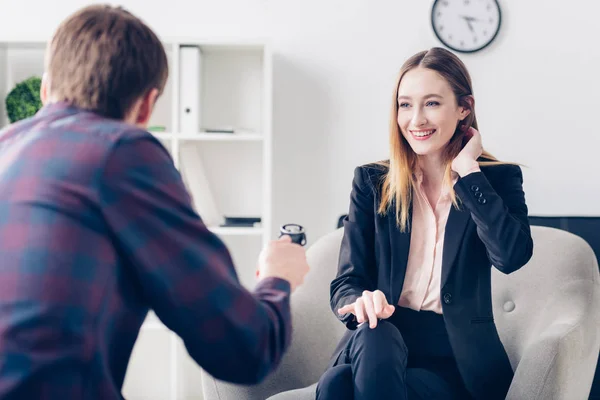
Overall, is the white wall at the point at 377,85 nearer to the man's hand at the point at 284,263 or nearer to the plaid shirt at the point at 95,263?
the man's hand at the point at 284,263

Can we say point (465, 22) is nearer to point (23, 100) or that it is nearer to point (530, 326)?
point (530, 326)

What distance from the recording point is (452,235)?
1891 mm

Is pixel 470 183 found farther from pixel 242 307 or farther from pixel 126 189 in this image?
pixel 126 189

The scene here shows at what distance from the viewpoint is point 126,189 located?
89 cm

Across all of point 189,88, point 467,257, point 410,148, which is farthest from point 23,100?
point 467,257

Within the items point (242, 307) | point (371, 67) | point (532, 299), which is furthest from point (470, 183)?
point (371, 67)

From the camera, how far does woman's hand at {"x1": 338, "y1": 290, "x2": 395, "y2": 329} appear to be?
167cm

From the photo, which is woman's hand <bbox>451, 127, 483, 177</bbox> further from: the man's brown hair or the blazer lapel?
the man's brown hair

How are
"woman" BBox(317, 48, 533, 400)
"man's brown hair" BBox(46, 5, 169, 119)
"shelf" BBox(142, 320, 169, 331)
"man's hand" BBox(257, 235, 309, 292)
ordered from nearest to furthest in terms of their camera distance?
"man's brown hair" BBox(46, 5, 169, 119) → "man's hand" BBox(257, 235, 309, 292) → "woman" BBox(317, 48, 533, 400) → "shelf" BBox(142, 320, 169, 331)

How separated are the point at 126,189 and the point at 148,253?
83mm

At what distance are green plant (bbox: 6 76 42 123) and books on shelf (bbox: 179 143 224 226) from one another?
2.17ft

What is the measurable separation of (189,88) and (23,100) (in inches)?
28.0

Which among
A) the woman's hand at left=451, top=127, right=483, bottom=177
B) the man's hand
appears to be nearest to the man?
the man's hand

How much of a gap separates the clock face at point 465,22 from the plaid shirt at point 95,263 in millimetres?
2508
